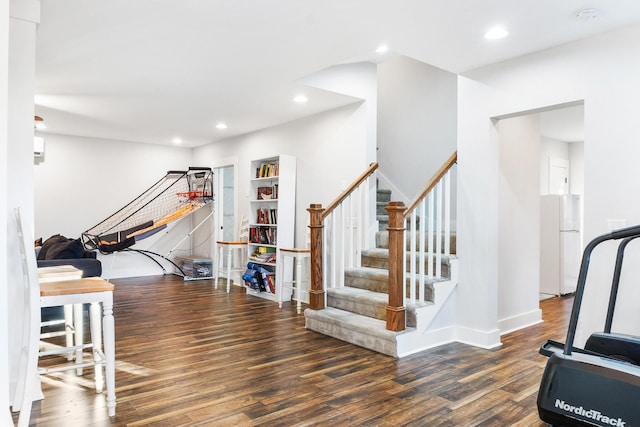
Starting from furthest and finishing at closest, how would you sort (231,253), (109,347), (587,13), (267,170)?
(231,253), (267,170), (587,13), (109,347)

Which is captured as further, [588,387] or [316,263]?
[316,263]

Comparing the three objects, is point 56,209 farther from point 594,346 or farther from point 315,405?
point 594,346

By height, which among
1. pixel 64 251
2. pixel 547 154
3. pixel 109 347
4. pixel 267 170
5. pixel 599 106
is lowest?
pixel 109 347

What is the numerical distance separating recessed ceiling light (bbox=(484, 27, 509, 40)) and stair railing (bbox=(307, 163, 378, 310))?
1962mm

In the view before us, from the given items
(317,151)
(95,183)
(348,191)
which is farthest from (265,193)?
(95,183)

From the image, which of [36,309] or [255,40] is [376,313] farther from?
[36,309]

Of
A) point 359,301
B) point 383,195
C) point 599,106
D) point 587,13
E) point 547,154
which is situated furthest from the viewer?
point 547,154

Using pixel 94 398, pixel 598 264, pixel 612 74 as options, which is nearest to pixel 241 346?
pixel 94 398

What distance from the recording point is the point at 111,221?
797cm

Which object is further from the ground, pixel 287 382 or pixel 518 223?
pixel 518 223

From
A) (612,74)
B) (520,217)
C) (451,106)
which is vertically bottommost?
(520,217)

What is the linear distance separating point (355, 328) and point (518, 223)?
204 cm

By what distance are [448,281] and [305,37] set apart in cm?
246

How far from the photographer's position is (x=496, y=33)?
3.10 m
